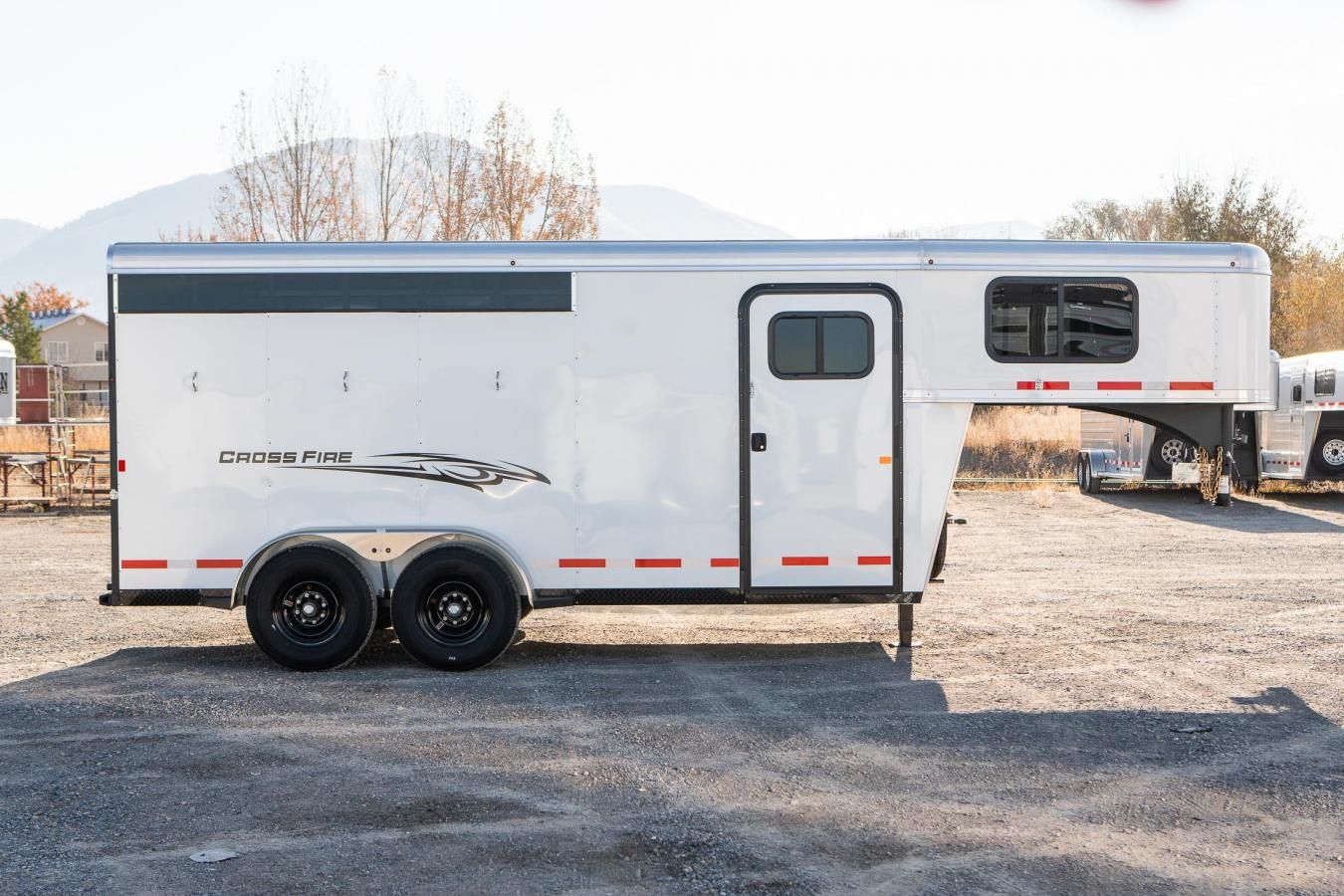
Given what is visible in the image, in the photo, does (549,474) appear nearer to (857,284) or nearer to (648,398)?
(648,398)

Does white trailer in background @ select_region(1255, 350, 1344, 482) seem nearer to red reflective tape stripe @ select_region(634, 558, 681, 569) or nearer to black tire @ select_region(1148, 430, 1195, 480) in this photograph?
black tire @ select_region(1148, 430, 1195, 480)

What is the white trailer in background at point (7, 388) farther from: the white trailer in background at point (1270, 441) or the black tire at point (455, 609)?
the white trailer in background at point (1270, 441)

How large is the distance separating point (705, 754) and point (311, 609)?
11.4 feet

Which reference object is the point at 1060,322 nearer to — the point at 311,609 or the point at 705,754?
the point at 705,754

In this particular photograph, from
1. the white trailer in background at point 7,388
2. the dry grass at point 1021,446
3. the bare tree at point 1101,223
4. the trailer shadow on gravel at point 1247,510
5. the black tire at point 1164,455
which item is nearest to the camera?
the trailer shadow on gravel at point 1247,510

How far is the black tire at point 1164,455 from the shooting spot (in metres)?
21.7

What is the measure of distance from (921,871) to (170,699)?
17.2 ft

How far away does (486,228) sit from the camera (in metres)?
30.0

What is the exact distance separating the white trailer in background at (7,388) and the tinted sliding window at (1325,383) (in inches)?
872

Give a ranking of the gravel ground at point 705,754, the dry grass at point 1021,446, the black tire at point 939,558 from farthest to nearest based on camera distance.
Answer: the dry grass at point 1021,446
the black tire at point 939,558
the gravel ground at point 705,754

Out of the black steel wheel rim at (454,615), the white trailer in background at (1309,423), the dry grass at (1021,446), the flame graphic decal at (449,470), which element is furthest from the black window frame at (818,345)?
the dry grass at (1021,446)

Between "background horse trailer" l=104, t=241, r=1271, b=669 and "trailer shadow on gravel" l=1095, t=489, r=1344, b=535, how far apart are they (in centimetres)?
1003

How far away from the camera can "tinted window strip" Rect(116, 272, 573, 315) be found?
8961 millimetres

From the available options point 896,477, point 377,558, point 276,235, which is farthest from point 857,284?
point 276,235
